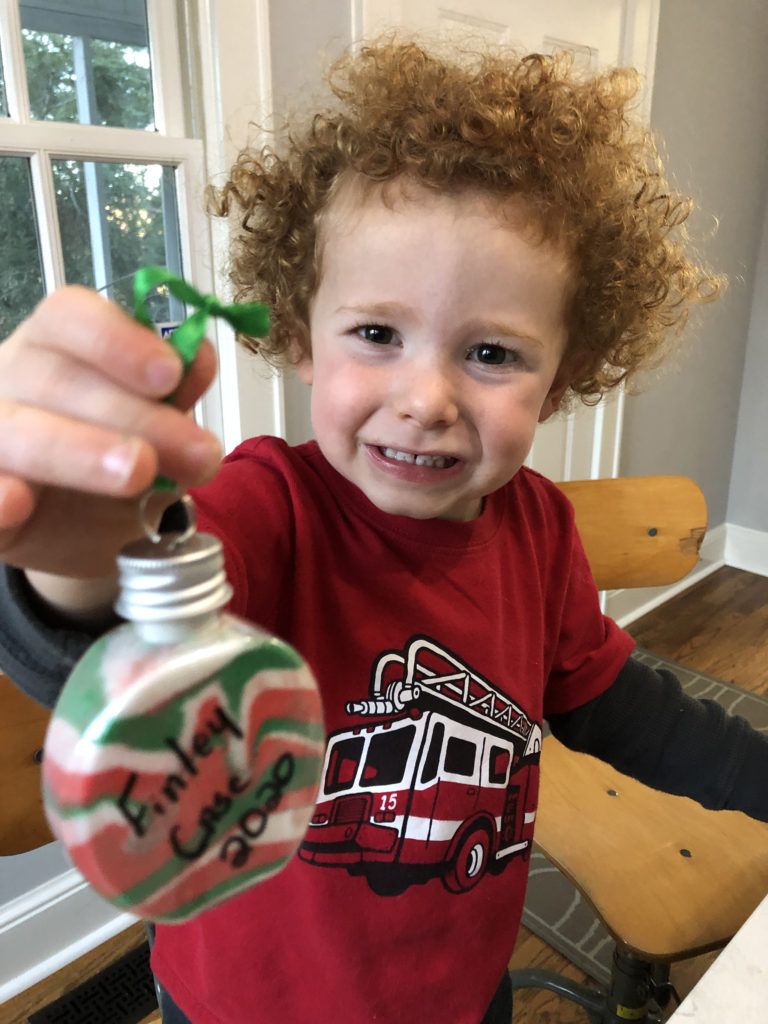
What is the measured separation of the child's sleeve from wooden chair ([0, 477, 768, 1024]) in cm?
16

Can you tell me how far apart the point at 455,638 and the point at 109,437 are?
448 mm

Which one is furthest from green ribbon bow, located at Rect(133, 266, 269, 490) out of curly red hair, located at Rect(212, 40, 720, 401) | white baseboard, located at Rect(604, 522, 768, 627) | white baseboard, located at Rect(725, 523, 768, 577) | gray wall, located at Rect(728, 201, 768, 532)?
white baseboard, located at Rect(725, 523, 768, 577)

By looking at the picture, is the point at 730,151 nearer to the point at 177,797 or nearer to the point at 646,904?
the point at 646,904

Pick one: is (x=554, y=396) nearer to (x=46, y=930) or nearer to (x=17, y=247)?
(x=17, y=247)

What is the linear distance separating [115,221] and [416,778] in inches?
39.3

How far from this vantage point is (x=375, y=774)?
2.01 ft

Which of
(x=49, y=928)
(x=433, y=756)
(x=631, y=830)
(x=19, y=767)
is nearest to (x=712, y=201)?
(x=631, y=830)

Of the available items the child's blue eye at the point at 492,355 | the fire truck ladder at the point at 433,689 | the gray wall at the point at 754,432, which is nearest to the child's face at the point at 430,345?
the child's blue eye at the point at 492,355

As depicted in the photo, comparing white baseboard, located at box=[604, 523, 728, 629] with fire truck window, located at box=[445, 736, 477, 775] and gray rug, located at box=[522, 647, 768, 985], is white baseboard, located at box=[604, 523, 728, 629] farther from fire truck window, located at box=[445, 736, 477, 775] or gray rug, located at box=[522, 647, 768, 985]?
fire truck window, located at box=[445, 736, 477, 775]

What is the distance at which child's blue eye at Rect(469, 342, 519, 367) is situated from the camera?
54cm

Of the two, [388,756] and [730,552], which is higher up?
[388,756]

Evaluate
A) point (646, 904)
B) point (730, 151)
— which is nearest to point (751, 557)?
point (730, 151)

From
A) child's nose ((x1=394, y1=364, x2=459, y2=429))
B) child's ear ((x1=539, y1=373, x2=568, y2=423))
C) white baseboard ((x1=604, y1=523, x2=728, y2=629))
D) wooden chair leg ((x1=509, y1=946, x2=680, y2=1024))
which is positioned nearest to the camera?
child's nose ((x1=394, y1=364, x2=459, y2=429))

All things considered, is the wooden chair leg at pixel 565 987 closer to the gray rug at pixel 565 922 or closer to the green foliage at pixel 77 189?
the gray rug at pixel 565 922
